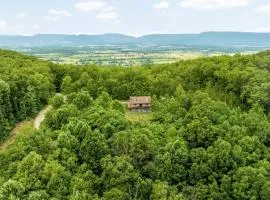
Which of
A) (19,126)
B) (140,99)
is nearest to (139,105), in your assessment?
(140,99)

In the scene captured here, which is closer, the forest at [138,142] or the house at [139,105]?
the forest at [138,142]

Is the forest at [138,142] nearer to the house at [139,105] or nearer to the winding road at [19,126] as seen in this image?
the winding road at [19,126]

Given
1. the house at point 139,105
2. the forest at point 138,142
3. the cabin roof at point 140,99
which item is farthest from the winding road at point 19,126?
the cabin roof at point 140,99

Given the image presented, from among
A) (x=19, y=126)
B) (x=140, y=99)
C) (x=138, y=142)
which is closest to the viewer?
(x=138, y=142)

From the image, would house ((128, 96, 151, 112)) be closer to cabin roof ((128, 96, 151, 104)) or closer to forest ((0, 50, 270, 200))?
cabin roof ((128, 96, 151, 104))

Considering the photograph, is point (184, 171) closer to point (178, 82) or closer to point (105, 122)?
point (105, 122)

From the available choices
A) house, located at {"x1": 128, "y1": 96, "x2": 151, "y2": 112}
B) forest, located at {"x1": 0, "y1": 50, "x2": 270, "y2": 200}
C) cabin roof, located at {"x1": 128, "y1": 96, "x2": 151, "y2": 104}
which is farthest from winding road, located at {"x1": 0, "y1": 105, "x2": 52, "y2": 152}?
cabin roof, located at {"x1": 128, "y1": 96, "x2": 151, "y2": 104}

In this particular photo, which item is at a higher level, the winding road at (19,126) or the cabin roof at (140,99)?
the cabin roof at (140,99)

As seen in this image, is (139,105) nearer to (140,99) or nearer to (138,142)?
(140,99)

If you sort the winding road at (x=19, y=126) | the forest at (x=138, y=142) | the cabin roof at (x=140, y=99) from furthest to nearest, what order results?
the cabin roof at (x=140, y=99), the winding road at (x=19, y=126), the forest at (x=138, y=142)

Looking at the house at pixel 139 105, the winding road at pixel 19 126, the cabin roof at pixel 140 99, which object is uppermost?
the cabin roof at pixel 140 99
